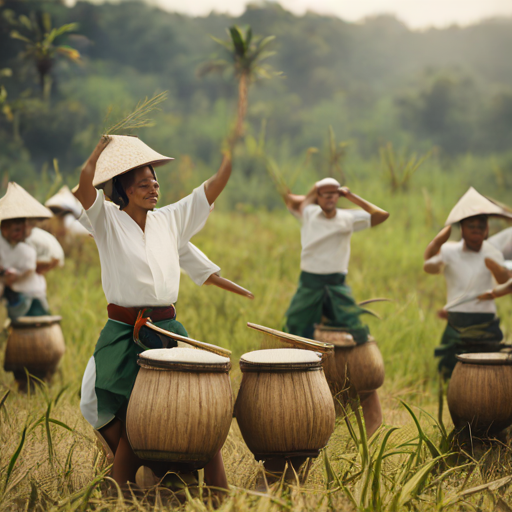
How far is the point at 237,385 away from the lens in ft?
12.1

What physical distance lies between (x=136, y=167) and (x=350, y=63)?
36.7m

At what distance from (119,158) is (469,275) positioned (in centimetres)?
323

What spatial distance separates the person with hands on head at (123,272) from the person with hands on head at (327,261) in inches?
76.0

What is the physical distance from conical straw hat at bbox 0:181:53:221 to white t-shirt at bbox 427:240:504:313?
11.2 ft

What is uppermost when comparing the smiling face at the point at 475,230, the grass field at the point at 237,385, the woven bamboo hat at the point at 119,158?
the woven bamboo hat at the point at 119,158

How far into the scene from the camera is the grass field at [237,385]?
3.23m

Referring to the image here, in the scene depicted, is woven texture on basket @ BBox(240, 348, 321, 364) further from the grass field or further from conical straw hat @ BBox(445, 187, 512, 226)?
conical straw hat @ BBox(445, 187, 512, 226)

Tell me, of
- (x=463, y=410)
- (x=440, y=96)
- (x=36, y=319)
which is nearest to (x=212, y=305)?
(x=36, y=319)

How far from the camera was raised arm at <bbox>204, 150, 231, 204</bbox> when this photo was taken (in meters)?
3.56

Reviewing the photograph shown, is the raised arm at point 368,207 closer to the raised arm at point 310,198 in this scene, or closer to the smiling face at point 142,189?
the raised arm at point 310,198

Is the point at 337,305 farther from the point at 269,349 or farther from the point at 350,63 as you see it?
the point at 350,63

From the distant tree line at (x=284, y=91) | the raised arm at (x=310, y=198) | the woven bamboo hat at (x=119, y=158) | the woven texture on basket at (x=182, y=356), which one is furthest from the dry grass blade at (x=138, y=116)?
the distant tree line at (x=284, y=91)

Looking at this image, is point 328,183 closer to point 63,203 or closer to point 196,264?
point 196,264

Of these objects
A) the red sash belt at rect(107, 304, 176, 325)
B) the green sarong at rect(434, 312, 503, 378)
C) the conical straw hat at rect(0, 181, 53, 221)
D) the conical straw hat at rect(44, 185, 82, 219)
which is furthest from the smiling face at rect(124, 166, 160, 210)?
the conical straw hat at rect(44, 185, 82, 219)
